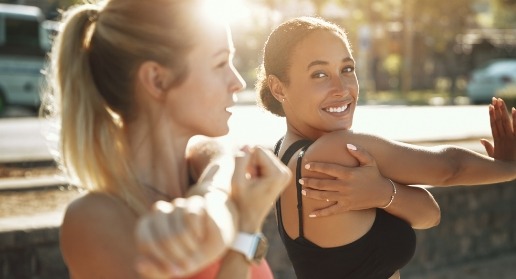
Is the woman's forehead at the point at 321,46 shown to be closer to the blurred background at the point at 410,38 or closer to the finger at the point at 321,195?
the finger at the point at 321,195

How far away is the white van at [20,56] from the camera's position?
2342 centimetres

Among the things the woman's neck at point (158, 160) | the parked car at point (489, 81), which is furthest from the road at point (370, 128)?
the woman's neck at point (158, 160)

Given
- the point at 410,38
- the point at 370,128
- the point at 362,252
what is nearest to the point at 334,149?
the point at 362,252

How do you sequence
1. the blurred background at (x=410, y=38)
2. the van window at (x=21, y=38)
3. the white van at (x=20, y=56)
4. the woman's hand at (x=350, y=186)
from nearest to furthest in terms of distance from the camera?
the woman's hand at (x=350, y=186) < the white van at (x=20, y=56) < the van window at (x=21, y=38) < the blurred background at (x=410, y=38)

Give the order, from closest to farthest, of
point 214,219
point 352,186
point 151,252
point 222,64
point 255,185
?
point 151,252
point 214,219
point 255,185
point 222,64
point 352,186

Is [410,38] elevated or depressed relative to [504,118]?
depressed

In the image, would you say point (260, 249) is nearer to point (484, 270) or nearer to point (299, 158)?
point (299, 158)

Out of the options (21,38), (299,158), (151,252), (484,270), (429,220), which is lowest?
(21,38)

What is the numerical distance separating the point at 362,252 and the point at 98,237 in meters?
1.03

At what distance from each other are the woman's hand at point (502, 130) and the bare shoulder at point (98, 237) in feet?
4.28

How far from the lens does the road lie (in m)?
12.1

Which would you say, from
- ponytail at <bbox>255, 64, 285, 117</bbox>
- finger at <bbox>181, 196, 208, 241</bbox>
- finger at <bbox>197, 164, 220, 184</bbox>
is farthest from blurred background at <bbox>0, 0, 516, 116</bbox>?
finger at <bbox>181, 196, 208, 241</bbox>

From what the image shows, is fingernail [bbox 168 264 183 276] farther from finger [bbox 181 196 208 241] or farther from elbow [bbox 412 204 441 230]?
elbow [bbox 412 204 441 230]

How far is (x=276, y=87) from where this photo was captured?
285 cm
